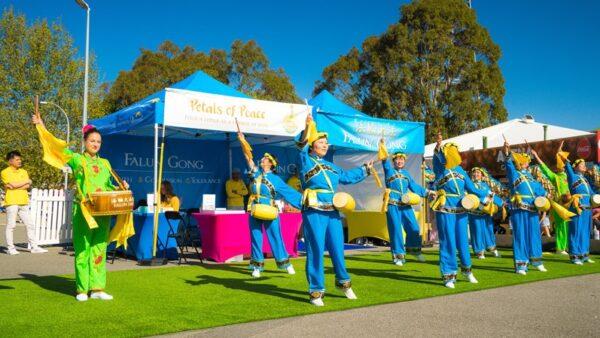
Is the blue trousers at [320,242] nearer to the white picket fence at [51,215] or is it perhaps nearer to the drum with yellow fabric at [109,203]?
the drum with yellow fabric at [109,203]

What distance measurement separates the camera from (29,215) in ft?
37.4

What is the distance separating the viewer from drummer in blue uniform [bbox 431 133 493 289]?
725cm

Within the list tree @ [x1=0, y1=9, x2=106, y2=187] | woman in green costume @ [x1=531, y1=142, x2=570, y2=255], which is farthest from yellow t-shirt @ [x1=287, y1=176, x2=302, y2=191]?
tree @ [x1=0, y1=9, x2=106, y2=187]

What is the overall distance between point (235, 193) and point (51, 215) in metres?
4.35

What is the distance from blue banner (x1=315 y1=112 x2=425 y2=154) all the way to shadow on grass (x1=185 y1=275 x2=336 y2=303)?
405cm

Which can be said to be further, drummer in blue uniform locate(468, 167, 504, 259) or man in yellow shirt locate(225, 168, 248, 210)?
man in yellow shirt locate(225, 168, 248, 210)

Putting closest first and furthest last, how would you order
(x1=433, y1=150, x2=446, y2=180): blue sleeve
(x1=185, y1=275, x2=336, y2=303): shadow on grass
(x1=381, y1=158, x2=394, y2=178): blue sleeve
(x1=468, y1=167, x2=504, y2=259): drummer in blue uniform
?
(x1=185, y1=275, x2=336, y2=303): shadow on grass < (x1=433, y1=150, x2=446, y2=180): blue sleeve < (x1=381, y1=158, x2=394, y2=178): blue sleeve < (x1=468, y1=167, x2=504, y2=259): drummer in blue uniform

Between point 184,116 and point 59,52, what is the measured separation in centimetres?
2168

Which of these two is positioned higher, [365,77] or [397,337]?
[365,77]

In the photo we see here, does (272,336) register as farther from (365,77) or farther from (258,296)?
(365,77)

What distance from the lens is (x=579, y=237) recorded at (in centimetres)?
998

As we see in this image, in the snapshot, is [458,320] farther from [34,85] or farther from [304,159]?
[34,85]

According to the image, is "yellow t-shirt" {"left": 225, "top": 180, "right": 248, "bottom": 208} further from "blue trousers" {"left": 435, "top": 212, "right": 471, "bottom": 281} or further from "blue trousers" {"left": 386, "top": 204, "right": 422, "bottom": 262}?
"blue trousers" {"left": 435, "top": 212, "right": 471, "bottom": 281}

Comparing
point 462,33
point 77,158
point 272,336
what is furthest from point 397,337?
point 462,33
